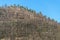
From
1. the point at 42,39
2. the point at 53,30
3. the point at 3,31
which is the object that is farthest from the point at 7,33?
the point at 53,30

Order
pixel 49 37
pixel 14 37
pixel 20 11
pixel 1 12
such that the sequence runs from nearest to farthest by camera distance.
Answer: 1. pixel 14 37
2. pixel 49 37
3. pixel 1 12
4. pixel 20 11

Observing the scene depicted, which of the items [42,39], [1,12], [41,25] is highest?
[1,12]

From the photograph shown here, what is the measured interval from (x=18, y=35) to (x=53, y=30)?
571 cm

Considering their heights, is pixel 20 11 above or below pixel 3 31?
above

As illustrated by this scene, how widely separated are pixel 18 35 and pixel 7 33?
1.37 metres

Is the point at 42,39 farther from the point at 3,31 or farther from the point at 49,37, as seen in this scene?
the point at 3,31

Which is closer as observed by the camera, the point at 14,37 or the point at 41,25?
the point at 14,37

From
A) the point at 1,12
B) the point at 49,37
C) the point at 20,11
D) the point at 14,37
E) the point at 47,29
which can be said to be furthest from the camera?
the point at 20,11

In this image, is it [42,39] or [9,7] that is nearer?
[42,39]

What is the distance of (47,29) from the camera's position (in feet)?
99.3

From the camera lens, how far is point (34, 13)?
39.3 metres

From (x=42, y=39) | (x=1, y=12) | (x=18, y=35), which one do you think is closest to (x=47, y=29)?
(x=42, y=39)

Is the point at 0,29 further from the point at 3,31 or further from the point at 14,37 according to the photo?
the point at 14,37

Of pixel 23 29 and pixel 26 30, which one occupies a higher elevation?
pixel 23 29
